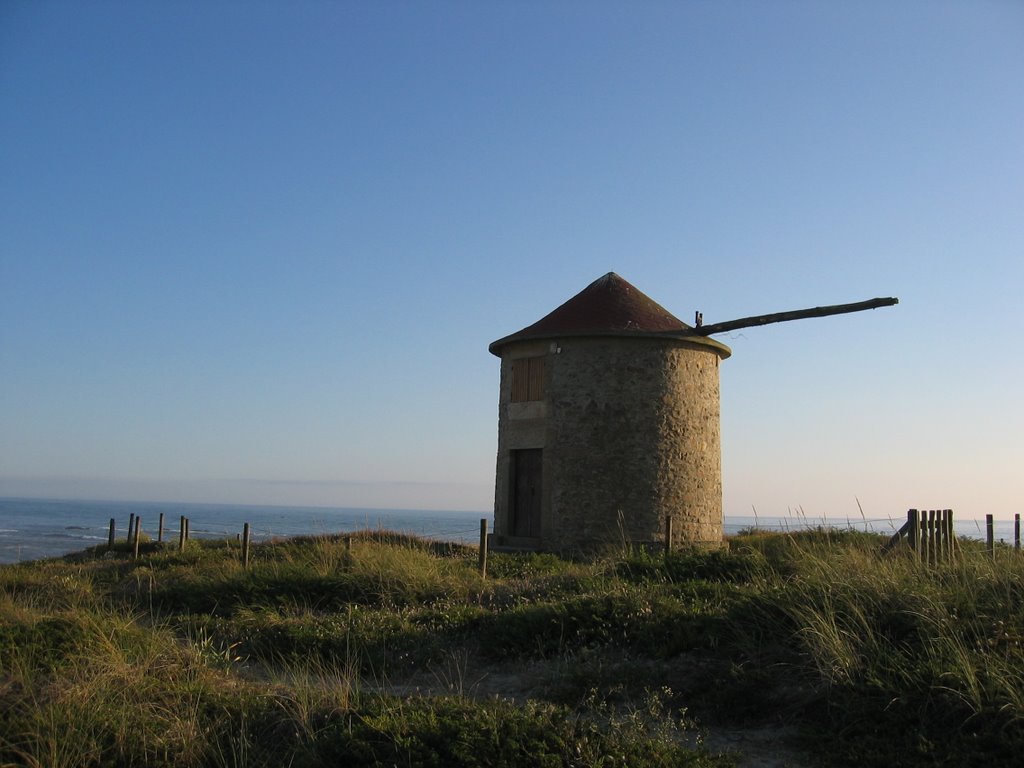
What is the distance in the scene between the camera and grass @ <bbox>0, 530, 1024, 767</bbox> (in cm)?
501

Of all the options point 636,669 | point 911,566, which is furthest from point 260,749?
point 911,566

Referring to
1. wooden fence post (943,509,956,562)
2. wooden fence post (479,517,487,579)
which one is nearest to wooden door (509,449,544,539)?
wooden fence post (479,517,487,579)

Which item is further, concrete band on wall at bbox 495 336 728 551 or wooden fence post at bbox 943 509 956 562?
concrete band on wall at bbox 495 336 728 551

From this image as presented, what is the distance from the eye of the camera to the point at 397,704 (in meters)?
5.58

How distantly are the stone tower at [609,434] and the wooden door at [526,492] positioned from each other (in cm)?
2

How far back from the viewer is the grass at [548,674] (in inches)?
197

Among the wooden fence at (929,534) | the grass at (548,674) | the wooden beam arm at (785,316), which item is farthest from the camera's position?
the wooden beam arm at (785,316)

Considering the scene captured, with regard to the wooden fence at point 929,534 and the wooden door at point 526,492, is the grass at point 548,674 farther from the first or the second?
the wooden door at point 526,492

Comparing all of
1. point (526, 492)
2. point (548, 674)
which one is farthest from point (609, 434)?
point (548, 674)

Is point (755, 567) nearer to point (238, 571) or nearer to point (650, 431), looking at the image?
point (650, 431)

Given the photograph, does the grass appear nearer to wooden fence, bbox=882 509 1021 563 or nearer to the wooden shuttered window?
wooden fence, bbox=882 509 1021 563

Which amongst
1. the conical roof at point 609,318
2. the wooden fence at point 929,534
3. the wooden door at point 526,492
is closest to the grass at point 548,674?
the wooden fence at point 929,534

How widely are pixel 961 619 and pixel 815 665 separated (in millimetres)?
1176

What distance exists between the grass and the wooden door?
22.1 ft
